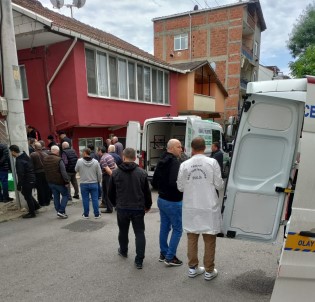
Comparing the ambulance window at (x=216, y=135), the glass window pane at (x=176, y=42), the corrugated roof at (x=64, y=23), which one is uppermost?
the glass window pane at (x=176, y=42)

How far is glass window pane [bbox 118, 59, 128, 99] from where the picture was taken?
13039 mm

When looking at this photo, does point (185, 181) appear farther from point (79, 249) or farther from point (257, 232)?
point (79, 249)

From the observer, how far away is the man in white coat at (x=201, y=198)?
3.45 meters

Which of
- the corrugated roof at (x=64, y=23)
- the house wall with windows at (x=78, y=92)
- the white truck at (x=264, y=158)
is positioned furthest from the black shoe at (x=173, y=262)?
the corrugated roof at (x=64, y=23)

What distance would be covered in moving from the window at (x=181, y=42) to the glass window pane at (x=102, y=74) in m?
18.3

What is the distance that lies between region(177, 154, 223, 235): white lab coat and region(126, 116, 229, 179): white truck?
5.07 m

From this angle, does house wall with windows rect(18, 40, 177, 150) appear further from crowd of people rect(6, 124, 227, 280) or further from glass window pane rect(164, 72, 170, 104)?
crowd of people rect(6, 124, 227, 280)

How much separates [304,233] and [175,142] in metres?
2.03

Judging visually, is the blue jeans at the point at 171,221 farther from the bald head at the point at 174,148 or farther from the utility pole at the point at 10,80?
the utility pole at the point at 10,80

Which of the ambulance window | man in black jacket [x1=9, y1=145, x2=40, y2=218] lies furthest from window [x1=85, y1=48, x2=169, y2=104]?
man in black jacket [x1=9, y1=145, x2=40, y2=218]

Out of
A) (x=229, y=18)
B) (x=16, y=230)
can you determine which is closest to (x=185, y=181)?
(x=16, y=230)

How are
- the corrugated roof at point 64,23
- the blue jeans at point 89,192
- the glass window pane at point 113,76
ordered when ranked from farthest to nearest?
the glass window pane at point 113,76
the corrugated roof at point 64,23
the blue jeans at point 89,192

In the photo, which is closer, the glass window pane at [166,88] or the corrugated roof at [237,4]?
the glass window pane at [166,88]

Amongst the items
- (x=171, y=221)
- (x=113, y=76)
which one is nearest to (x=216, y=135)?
(x=113, y=76)
